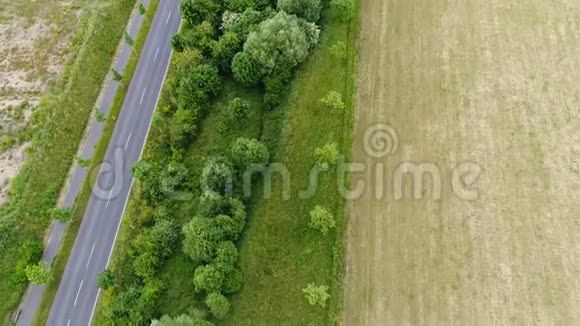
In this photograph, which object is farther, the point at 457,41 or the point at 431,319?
the point at 457,41

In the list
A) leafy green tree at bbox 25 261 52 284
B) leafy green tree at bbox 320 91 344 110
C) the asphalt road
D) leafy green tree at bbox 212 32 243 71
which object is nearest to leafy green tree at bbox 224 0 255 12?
leafy green tree at bbox 212 32 243 71

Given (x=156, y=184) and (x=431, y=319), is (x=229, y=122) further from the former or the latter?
(x=431, y=319)

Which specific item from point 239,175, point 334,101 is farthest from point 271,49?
point 239,175

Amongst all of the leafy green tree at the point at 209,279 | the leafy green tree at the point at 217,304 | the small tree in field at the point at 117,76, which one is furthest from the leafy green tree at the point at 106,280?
the small tree in field at the point at 117,76

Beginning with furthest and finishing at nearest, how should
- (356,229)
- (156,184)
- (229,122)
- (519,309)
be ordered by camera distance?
(229,122) → (156,184) → (356,229) → (519,309)

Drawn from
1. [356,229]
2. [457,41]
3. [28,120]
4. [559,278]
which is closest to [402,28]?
[457,41]

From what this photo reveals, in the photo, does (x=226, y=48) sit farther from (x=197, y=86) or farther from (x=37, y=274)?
(x=37, y=274)

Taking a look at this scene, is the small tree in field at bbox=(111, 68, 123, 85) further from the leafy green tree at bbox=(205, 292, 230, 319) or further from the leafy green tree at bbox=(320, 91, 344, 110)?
the leafy green tree at bbox=(205, 292, 230, 319)

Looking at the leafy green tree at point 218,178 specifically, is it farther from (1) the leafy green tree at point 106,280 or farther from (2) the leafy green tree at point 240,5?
(2) the leafy green tree at point 240,5
